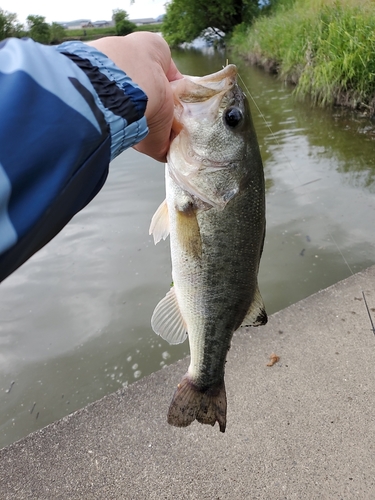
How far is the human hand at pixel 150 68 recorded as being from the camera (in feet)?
3.86

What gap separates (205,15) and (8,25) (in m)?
17.1

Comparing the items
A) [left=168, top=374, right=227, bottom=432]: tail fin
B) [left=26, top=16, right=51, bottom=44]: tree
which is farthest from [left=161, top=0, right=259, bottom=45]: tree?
[left=168, top=374, right=227, bottom=432]: tail fin

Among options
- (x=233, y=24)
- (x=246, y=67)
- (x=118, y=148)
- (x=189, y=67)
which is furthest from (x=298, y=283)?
(x=233, y=24)

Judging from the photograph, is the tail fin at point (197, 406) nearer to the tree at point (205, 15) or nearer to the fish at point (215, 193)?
the fish at point (215, 193)

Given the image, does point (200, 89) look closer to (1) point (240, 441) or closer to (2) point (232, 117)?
(2) point (232, 117)

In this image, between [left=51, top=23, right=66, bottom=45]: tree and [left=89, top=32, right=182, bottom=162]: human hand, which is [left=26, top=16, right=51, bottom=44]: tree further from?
[left=89, top=32, right=182, bottom=162]: human hand

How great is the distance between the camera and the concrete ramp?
6.72 ft

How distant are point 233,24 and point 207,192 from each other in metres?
33.9

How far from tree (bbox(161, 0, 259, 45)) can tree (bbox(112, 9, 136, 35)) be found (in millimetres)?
17577

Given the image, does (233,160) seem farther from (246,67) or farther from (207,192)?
(246,67)

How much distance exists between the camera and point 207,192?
5.34ft

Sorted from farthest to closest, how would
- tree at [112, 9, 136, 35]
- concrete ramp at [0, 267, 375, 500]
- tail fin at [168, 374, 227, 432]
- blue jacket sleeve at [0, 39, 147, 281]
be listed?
tree at [112, 9, 136, 35] → concrete ramp at [0, 267, 375, 500] → tail fin at [168, 374, 227, 432] → blue jacket sleeve at [0, 39, 147, 281]

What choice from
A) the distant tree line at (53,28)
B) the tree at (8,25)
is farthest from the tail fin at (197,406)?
the distant tree line at (53,28)

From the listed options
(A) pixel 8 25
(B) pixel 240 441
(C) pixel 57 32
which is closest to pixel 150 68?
(B) pixel 240 441
